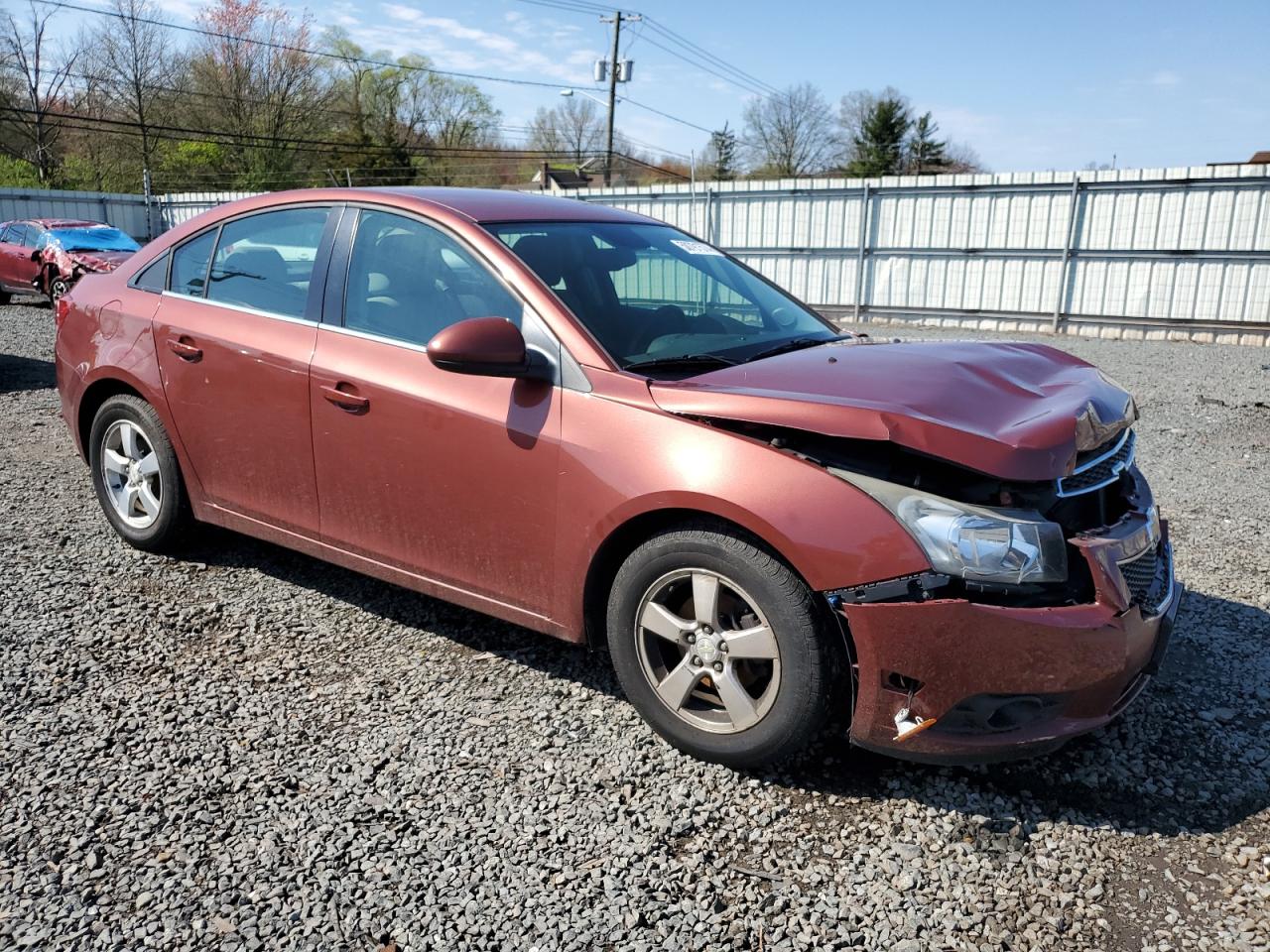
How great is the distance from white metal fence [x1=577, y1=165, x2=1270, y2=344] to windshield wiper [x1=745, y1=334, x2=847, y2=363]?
14362mm

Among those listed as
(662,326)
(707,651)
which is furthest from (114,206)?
(707,651)

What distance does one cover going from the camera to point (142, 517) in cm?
448

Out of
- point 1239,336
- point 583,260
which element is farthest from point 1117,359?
point 583,260

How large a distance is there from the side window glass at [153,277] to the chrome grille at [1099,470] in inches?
153

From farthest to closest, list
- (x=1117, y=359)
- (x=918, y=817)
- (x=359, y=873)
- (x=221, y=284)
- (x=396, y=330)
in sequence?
(x=1117, y=359), (x=221, y=284), (x=396, y=330), (x=918, y=817), (x=359, y=873)

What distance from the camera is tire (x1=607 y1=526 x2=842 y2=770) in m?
2.58

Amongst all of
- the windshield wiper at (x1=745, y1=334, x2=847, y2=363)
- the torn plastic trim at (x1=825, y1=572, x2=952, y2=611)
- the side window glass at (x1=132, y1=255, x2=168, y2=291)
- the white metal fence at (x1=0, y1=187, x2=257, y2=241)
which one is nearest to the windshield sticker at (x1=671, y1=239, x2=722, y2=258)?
the windshield wiper at (x1=745, y1=334, x2=847, y2=363)

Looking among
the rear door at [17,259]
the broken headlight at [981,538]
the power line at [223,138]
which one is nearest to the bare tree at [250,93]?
the power line at [223,138]

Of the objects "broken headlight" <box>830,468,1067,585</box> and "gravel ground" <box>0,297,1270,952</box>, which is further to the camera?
"broken headlight" <box>830,468,1067,585</box>

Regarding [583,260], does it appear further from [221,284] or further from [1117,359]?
[1117,359]

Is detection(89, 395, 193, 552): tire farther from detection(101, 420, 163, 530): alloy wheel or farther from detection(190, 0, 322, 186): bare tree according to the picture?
detection(190, 0, 322, 186): bare tree

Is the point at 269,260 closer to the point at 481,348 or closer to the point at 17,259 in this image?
the point at 481,348

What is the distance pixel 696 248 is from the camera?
416 cm

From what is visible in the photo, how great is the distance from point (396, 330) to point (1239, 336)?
628 inches
